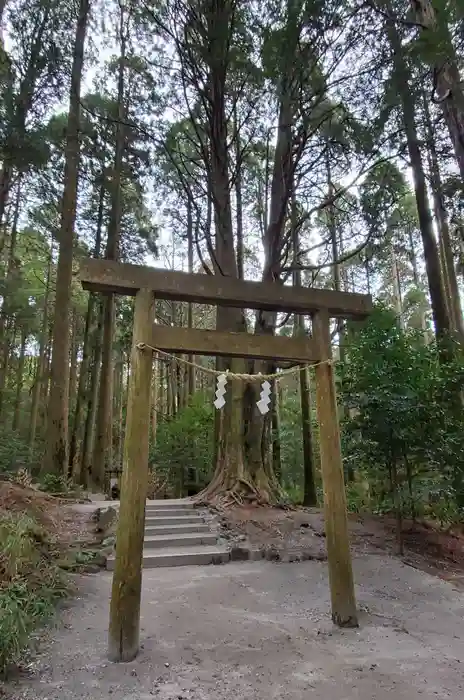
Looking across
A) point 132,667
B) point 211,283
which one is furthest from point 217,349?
point 132,667

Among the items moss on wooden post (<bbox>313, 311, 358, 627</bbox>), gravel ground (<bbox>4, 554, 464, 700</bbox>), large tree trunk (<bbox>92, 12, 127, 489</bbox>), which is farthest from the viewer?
large tree trunk (<bbox>92, 12, 127, 489</bbox>)

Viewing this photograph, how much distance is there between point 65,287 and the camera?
8.70 meters

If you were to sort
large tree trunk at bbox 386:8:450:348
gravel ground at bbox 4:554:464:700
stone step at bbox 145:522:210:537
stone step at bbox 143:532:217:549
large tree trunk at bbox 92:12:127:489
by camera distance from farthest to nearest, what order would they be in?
large tree trunk at bbox 92:12:127:489 < large tree trunk at bbox 386:8:450:348 < stone step at bbox 145:522:210:537 < stone step at bbox 143:532:217:549 < gravel ground at bbox 4:554:464:700

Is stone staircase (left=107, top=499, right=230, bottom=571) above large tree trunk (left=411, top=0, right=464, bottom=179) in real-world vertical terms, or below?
below

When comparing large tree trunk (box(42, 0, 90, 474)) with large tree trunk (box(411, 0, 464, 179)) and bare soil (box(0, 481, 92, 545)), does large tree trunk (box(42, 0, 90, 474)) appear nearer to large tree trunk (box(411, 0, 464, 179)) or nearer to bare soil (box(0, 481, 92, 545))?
bare soil (box(0, 481, 92, 545))

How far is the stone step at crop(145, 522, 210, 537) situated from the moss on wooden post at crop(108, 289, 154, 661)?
10.9 ft

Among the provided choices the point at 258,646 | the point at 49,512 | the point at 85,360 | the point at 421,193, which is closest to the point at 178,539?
the point at 49,512

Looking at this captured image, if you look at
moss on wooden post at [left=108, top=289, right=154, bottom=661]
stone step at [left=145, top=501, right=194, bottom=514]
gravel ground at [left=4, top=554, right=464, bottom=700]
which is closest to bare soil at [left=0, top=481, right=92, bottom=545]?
stone step at [left=145, top=501, right=194, bottom=514]

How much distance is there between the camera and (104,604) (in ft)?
12.0

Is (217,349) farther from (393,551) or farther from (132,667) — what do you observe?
(393,551)

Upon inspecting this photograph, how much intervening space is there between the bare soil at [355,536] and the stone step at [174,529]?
1.05 feet

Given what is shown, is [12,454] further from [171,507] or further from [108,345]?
[171,507]

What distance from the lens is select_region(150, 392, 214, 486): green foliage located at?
11.0 metres

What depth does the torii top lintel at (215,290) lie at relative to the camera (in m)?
2.96
